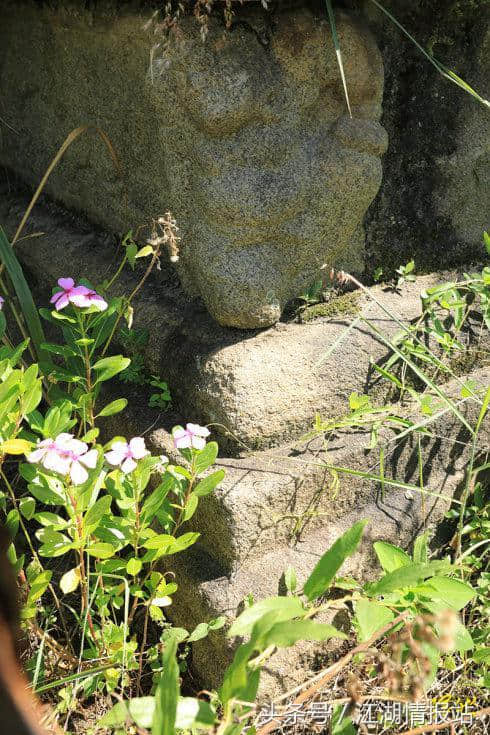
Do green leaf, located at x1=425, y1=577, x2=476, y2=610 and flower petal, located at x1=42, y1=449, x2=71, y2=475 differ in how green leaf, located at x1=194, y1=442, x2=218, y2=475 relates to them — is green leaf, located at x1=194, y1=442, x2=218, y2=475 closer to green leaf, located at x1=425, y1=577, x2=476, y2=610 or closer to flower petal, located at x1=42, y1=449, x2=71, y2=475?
flower petal, located at x1=42, y1=449, x2=71, y2=475

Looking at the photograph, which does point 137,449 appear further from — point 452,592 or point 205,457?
point 452,592

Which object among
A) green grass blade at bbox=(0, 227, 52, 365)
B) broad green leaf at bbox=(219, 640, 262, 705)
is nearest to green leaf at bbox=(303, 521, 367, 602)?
broad green leaf at bbox=(219, 640, 262, 705)

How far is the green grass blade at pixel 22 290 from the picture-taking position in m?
1.62

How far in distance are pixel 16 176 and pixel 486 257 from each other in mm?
1607

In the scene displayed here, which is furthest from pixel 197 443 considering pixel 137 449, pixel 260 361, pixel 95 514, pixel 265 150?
pixel 265 150

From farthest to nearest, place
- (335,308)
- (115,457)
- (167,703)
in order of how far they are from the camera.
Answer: (335,308) < (115,457) < (167,703)

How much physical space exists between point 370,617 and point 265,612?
0.61ft

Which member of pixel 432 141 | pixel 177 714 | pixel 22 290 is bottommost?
pixel 177 714

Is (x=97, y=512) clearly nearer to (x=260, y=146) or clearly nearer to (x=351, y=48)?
(x=260, y=146)

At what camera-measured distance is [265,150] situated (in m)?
1.57

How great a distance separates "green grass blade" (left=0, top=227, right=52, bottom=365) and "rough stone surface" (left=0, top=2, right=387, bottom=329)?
1.29 ft

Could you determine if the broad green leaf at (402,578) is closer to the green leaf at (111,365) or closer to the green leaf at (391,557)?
the green leaf at (391,557)

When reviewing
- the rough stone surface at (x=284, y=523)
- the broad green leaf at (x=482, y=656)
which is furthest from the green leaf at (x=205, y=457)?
the broad green leaf at (x=482, y=656)

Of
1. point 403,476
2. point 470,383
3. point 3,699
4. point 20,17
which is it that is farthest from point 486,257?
point 3,699
